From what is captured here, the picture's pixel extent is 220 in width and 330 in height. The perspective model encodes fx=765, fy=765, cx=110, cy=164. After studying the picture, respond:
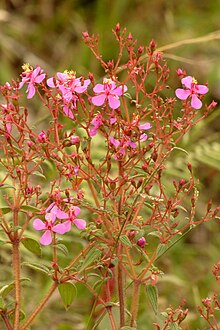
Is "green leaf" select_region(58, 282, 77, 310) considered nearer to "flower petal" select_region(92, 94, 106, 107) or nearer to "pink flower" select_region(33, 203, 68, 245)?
"pink flower" select_region(33, 203, 68, 245)

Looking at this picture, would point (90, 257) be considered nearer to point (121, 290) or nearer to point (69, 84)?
point (121, 290)

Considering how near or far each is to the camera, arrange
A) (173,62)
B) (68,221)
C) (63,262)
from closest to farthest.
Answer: (68,221) < (63,262) < (173,62)

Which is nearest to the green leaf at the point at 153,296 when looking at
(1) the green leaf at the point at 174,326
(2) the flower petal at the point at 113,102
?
(1) the green leaf at the point at 174,326

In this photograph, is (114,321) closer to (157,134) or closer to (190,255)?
(157,134)

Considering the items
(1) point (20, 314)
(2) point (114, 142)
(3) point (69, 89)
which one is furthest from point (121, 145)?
(1) point (20, 314)

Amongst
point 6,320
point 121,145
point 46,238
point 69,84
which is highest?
point 69,84

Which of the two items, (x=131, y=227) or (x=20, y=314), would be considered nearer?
(x=131, y=227)

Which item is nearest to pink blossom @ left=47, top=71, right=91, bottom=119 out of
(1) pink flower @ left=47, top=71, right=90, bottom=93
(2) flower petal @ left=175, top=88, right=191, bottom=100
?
(1) pink flower @ left=47, top=71, right=90, bottom=93

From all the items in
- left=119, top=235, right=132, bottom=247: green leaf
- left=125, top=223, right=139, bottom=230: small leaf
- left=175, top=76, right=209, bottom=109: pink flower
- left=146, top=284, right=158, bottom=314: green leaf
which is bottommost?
left=146, top=284, right=158, bottom=314: green leaf

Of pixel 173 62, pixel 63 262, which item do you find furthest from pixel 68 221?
pixel 173 62
